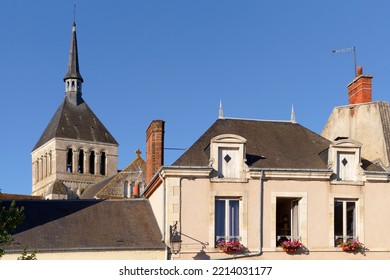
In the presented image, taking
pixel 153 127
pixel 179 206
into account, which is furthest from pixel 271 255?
pixel 153 127

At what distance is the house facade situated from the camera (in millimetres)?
18875

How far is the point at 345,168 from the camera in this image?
2006 centimetres

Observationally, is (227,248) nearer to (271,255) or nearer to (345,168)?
(271,255)

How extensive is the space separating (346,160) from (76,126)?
63.4 meters

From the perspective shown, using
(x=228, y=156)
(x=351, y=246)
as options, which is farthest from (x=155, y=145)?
(x=351, y=246)

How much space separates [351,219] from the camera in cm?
1994

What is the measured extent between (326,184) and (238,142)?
2493mm

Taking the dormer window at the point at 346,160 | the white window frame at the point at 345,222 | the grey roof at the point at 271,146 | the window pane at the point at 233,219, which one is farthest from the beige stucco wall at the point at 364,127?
the window pane at the point at 233,219

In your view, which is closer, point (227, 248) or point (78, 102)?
point (227, 248)

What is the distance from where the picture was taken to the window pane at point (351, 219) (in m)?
19.8

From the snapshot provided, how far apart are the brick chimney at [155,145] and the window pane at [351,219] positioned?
5.38m

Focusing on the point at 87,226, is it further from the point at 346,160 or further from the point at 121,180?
the point at 121,180

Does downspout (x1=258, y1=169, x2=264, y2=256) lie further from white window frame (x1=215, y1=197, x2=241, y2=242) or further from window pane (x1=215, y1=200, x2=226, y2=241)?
window pane (x1=215, y1=200, x2=226, y2=241)

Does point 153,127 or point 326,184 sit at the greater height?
point 153,127
